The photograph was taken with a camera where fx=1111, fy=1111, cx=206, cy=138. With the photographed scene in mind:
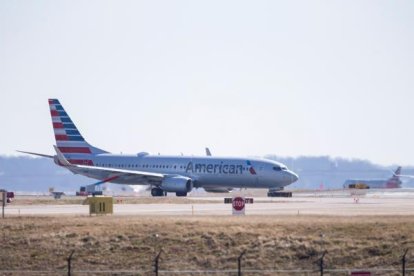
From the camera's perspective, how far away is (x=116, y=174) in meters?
109

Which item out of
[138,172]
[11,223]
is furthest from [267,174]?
[11,223]

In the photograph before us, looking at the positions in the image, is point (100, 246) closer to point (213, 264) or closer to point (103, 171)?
point (213, 264)

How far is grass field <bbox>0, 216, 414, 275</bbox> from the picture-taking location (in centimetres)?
4866

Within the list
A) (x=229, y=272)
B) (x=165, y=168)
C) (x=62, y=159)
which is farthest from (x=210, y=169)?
(x=229, y=272)

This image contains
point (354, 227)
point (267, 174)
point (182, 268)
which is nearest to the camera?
point (182, 268)

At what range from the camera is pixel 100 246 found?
5066cm

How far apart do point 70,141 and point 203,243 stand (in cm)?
6415

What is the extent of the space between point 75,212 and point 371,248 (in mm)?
24218

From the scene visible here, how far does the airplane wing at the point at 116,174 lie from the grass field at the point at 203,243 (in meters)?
51.3

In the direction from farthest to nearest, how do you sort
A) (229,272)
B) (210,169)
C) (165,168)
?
(165,168), (210,169), (229,272)

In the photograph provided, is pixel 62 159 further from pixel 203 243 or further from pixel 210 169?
pixel 203 243

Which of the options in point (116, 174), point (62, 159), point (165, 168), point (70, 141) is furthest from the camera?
point (70, 141)

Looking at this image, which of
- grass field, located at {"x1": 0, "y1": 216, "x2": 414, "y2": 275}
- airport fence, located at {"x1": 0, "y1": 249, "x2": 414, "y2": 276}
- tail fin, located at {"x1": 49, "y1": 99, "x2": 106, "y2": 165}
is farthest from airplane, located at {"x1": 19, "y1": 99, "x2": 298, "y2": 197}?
airport fence, located at {"x1": 0, "y1": 249, "x2": 414, "y2": 276}

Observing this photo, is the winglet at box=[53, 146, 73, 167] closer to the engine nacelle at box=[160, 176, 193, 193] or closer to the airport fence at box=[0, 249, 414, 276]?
the engine nacelle at box=[160, 176, 193, 193]
